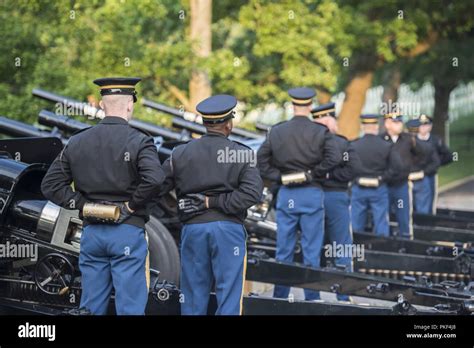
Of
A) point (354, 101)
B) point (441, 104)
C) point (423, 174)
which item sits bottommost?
point (423, 174)

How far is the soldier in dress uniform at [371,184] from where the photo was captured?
48.8ft

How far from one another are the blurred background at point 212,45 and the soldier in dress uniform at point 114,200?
7493mm

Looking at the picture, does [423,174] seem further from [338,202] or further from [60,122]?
[60,122]

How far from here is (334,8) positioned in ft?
70.2

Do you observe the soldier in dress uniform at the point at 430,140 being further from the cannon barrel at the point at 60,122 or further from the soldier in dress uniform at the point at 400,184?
the cannon barrel at the point at 60,122

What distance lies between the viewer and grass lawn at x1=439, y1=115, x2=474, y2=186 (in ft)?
114

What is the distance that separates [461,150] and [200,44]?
78.2 ft

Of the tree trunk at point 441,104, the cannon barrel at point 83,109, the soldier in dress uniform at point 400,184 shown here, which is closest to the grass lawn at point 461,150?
the tree trunk at point 441,104

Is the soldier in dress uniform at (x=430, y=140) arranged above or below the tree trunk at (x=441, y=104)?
below

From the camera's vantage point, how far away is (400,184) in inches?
610

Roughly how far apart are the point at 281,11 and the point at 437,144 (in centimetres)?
365

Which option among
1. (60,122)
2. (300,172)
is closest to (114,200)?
(300,172)
